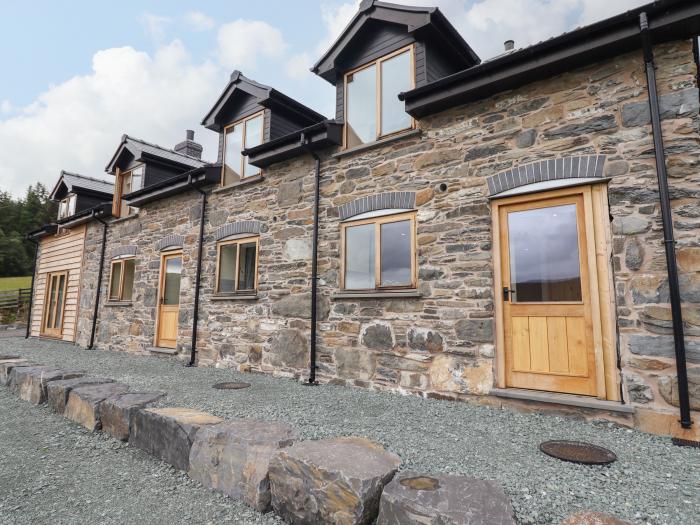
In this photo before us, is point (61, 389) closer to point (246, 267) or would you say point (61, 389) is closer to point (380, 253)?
point (246, 267)

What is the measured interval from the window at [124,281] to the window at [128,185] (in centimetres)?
147

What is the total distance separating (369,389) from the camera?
18.1 ft

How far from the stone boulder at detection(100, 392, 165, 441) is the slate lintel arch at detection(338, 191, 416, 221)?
366 cm

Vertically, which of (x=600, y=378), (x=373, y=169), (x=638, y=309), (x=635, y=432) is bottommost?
(x=635, y=432)

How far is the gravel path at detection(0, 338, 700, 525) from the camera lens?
2.40m

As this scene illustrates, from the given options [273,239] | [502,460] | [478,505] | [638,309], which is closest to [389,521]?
[478,505]

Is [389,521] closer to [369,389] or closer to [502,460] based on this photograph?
[502,460]

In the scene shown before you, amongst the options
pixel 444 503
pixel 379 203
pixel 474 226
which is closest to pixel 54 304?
pixel 379 203

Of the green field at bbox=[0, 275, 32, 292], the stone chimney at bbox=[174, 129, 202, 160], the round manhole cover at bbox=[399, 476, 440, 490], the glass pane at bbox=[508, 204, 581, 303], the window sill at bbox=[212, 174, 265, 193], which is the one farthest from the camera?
the green field at bbox=[0, 275, 32, 292]

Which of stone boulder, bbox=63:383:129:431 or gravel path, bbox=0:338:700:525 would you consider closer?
gravel path, bbox=0:338:700:525

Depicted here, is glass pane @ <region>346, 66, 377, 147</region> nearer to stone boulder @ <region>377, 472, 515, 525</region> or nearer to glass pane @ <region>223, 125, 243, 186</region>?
glass pane @ <region>223, 125, 243, 186</region>

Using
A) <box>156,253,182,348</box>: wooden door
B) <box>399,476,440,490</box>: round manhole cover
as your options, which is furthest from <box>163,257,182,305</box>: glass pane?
<box>399,476,440,490</box>: round manhole cover

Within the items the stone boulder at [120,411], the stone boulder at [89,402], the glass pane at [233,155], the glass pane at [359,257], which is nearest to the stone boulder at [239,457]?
the stone boulder at [120,411]

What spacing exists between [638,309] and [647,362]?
1.70 ft
